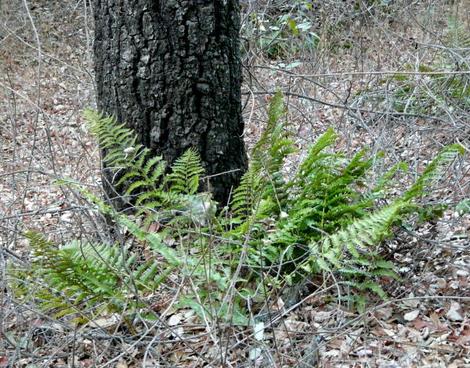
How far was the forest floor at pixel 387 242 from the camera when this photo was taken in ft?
9.32

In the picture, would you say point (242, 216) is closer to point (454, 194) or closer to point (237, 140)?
point (237, 140)

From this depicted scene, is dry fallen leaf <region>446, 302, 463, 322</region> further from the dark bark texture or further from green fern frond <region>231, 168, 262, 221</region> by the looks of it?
the dark bark texture

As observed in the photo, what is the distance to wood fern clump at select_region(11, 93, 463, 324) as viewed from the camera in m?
2.95

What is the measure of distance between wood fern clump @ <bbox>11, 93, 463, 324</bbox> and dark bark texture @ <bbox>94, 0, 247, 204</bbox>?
14cm

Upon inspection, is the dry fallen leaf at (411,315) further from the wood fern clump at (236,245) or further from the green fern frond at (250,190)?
the green fern frond at (250,190)

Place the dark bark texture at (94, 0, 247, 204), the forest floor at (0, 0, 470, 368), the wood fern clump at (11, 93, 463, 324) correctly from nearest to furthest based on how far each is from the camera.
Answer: the forest floor at (0, 0, 470, 368), the wood fern clump at (11, 93, 463, 324), the dark bark texture at (94, 0, 247, 204)

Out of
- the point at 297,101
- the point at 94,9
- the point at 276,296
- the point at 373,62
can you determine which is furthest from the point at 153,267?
the point at 373,62

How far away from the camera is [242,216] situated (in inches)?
140

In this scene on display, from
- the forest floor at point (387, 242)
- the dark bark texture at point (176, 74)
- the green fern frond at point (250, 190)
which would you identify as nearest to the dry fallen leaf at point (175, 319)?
the forest floor at point (387, 242)

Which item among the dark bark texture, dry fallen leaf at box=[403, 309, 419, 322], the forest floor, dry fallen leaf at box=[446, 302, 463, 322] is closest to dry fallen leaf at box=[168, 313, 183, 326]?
the forest floor

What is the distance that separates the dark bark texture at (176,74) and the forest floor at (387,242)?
36 centimetres

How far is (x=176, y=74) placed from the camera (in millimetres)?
3570

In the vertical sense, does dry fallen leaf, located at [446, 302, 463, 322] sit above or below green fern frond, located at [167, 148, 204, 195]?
below

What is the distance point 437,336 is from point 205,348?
1.03 meters
